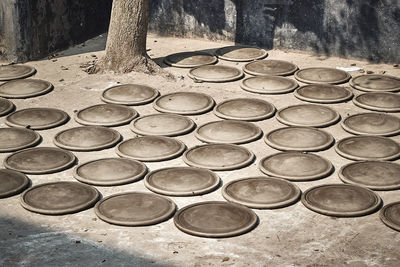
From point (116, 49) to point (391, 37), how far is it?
3720mm

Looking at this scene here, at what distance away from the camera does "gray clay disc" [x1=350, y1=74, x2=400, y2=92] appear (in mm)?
9711

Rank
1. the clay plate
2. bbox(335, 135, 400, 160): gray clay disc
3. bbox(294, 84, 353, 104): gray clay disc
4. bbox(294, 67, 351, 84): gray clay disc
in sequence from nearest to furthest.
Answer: the clay plate < bbox(335, 135, 400, 160): gray clay disc < bbox(294, 84, 353, 104): gray clay disc < bbox(294, 67, 351, 84): gray clay disc

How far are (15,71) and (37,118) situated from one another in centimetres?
179

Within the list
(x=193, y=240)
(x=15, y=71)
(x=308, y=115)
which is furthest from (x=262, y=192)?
(x=15, y=71)

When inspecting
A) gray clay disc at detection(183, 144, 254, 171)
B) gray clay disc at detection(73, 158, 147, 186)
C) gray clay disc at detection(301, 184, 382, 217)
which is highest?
gray clay disc at detection(183, 144, 254, 171)

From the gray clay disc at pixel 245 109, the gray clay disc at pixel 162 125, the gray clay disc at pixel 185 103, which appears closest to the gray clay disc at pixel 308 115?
the gray clay disc at pixel 245 109

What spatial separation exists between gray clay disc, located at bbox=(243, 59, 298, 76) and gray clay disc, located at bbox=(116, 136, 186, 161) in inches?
99.5

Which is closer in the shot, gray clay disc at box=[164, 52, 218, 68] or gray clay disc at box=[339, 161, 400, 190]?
gray clay disc at box=[339, 161, 400, 190]

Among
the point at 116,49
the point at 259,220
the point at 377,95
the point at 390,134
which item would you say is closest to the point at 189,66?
the point at 116,49

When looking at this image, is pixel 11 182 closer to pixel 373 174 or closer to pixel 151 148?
pixel 151 148

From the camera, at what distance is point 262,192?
7.06 metres

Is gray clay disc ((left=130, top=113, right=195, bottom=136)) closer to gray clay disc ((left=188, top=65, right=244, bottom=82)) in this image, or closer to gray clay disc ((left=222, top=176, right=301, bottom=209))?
gray clay disc ((left=188, top=65, right=244, bottom=82))

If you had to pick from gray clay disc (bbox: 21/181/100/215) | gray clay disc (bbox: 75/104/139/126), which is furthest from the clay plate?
gray clay disc (bbox: 75/104/139/126)

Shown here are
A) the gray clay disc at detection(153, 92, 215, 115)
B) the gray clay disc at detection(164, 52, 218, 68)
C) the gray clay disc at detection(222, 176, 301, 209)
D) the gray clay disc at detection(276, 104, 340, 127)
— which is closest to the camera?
the gray clay disc at detection(222, 176, 301, 209)
